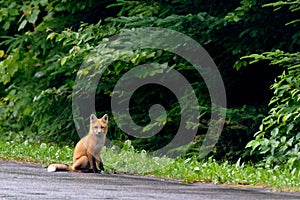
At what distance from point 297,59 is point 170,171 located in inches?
111

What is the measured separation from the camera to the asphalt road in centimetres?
815

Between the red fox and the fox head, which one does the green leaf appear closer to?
the fox head

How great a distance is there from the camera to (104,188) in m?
Result: 9.02

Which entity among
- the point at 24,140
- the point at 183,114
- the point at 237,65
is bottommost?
the point at 24,140

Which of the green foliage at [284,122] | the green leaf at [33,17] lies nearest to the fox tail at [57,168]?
the green foliage at [284,122]

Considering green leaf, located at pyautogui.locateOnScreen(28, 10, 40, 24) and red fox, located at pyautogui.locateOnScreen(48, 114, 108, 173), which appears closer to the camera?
red fox, located at pyautogui.locateOnScreen(48, 114, 108, 173)

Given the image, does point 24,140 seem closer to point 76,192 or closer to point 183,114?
point 183,114

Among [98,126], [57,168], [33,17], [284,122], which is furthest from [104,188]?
[33,17]

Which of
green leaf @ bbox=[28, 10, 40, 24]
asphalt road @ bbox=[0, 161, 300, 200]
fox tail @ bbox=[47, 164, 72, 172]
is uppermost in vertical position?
green leaf @ bbox=[28, 10, 40, 24]

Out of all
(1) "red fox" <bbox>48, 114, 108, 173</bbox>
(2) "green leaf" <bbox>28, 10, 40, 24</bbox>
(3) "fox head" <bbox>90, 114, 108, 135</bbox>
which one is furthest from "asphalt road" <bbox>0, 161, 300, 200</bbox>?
(2) "green leaf" <bbox>28, 10, 40, 24</bbox>

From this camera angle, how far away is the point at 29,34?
1798cm

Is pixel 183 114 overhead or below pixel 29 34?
below

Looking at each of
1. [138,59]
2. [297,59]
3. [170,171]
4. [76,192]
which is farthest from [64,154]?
[76,192]

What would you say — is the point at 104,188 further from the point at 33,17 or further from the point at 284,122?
the point at 33,17
